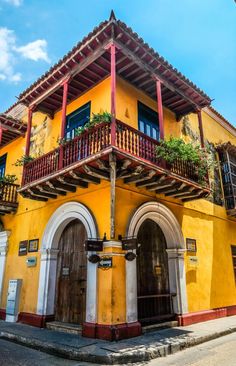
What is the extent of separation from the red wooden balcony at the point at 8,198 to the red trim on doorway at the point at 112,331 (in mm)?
5707

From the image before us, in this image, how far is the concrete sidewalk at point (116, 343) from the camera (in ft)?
17.2

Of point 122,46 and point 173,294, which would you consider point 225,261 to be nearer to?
point 173,294

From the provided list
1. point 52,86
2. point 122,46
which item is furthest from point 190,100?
point 52,86

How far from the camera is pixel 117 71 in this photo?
28.3ft

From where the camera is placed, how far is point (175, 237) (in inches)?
348

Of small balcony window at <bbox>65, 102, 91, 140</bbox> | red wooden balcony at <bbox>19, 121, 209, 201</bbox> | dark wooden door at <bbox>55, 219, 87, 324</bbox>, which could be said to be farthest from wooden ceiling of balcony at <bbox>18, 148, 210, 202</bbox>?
small balcony window at <bbox>65, 102, 91, 140</bbox>

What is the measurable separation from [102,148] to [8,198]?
19.9 ft

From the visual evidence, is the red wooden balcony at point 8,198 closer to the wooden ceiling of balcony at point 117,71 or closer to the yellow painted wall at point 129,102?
the wooden ceiling of balcony at point 117,71

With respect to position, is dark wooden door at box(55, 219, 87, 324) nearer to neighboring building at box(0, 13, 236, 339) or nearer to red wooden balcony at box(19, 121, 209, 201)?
neighboring building at box(0, 13, 236, 339)

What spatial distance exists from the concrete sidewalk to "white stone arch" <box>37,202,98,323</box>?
0.83 meters

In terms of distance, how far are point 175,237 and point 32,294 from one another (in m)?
4.85

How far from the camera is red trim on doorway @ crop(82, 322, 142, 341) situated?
20.2ft

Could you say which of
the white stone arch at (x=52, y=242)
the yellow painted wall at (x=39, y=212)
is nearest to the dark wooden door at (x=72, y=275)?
the white stone arch at (x=52, y=242)

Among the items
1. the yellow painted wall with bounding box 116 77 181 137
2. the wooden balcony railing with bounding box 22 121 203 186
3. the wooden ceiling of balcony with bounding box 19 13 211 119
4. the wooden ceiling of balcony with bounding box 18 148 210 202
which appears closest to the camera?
the wooden ceiling of balcony with bounding box 18 148 210 202
